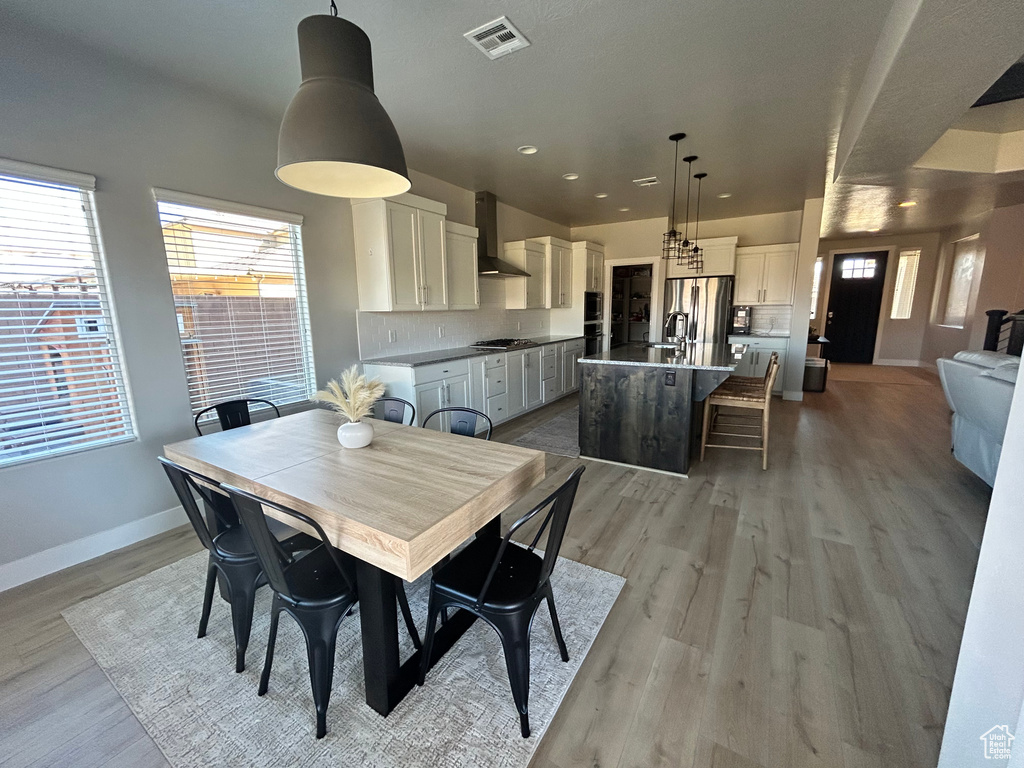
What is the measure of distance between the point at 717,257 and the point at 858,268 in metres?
5.29

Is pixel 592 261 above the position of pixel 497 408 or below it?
above

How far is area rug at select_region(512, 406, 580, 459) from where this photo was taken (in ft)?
13.1

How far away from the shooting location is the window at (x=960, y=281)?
6.75 meters

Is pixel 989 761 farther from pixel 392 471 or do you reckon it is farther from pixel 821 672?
pixel 392 471

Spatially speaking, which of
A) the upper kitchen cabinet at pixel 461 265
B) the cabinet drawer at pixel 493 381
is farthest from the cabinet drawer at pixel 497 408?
the upper kitchen cabinet at pixel 461 265

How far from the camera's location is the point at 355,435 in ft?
6.16

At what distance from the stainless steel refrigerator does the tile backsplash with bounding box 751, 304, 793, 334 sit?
29.8 inches

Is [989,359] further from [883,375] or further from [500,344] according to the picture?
[883,375]

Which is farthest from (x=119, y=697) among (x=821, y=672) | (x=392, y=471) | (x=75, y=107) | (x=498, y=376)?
(x=498, y=376)

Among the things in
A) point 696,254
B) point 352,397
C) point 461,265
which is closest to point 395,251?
point 461,265

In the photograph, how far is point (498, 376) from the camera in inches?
185

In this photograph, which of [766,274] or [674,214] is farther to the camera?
[674,214]

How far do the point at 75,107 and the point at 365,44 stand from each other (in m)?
2.00

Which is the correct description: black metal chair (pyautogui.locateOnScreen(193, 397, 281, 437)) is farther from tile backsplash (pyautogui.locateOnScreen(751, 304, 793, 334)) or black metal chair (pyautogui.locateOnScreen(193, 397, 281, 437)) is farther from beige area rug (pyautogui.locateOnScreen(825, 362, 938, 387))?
beige area rug (pyautogui.locateOnScreen(825, 362, 938, 387))
